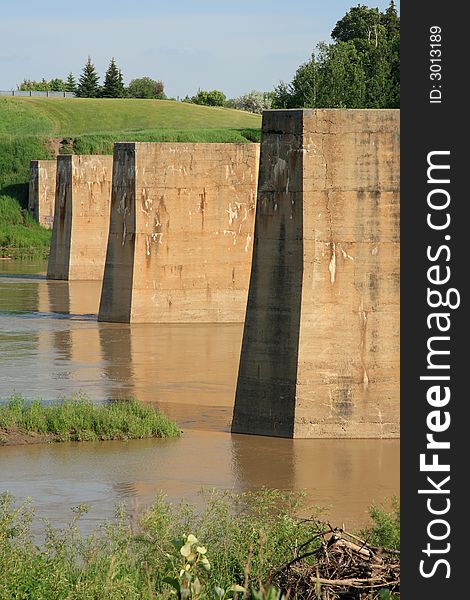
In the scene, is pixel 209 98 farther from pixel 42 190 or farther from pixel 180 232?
pixel 180 232

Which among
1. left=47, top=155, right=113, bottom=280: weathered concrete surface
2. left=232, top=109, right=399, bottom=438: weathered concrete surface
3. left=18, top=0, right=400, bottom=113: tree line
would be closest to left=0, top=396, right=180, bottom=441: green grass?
left=232, top=109, right=399, bottom=438: weathered concrete surface

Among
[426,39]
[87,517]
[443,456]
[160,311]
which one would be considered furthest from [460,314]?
[160,311]

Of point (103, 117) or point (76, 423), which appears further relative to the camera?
point (103, 117)

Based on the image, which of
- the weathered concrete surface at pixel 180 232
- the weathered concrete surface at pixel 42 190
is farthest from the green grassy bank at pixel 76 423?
the weathered concrete surface at pixel 42 190

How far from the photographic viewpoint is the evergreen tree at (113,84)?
106 meters

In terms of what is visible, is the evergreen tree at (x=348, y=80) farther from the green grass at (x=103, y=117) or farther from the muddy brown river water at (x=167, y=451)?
the muddy brown river water at (x=167, y=451)

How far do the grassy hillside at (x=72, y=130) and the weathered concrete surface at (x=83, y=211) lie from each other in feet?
48.9

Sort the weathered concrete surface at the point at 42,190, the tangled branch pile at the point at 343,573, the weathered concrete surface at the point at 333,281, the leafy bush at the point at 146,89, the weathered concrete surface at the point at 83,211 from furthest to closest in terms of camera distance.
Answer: the leafy bush at the point at 146,89
the weathered concrete surface at the point at 42,190
the weathered concrete surface at the point at 83,211
the weathered concrete surface at the point at 333,281
the tangled branch pile at the point at 343,573

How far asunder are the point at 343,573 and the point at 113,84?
332ft

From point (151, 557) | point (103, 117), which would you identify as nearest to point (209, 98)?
point (103, 117)

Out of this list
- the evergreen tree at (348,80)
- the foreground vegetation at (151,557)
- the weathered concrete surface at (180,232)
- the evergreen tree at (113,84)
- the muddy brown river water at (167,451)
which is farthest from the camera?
the evergreen tree at (113,84)

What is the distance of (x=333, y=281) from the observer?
623 inches

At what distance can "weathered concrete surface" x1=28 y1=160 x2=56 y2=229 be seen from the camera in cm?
5638

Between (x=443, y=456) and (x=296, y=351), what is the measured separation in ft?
32.9
